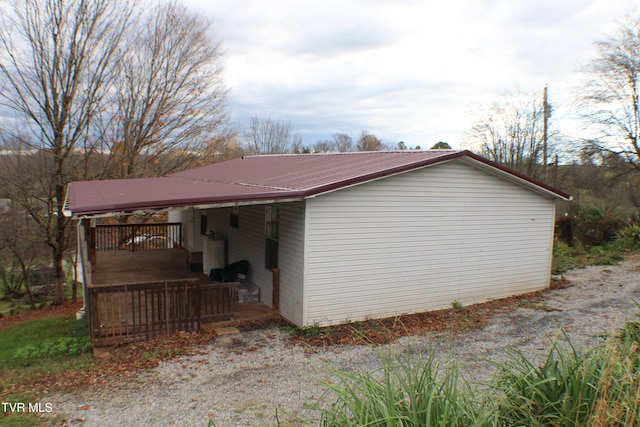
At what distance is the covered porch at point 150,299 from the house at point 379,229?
71 cm

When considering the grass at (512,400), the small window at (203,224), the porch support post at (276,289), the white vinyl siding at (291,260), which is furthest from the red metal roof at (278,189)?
the grass at (512,400)

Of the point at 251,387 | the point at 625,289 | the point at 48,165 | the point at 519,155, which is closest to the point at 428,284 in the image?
the point at 251,387

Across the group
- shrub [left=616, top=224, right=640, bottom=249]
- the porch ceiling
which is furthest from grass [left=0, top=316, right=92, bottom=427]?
shrub [left=616, top=224, right=640, bottom=249]

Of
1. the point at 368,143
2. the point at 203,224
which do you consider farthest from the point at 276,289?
the point at 368,143

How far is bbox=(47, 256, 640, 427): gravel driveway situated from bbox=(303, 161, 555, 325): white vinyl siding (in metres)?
1.11

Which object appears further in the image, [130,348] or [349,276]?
[349,276]

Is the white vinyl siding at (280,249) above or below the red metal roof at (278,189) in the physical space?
below

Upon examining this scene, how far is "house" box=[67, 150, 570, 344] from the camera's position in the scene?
8.09 m

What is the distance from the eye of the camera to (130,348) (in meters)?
7.12

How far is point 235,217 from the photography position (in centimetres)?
1207

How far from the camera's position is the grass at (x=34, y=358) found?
17.4 ft

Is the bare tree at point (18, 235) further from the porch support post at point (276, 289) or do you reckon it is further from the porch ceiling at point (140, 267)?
the porch support post at point (276, 289)

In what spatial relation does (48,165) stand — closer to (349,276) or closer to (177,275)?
(177,275)

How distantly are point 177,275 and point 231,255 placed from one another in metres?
1.65
